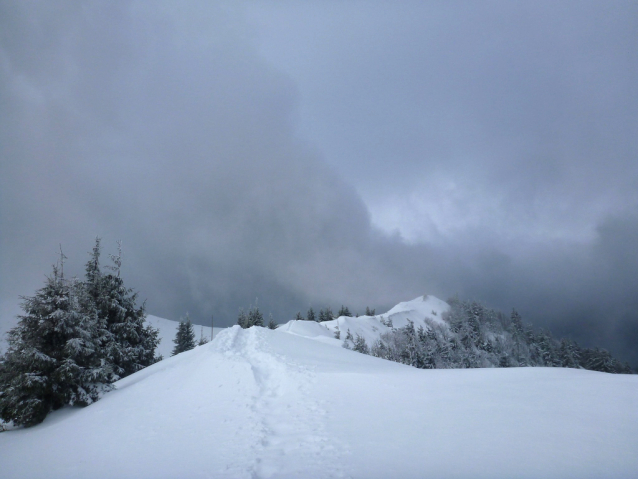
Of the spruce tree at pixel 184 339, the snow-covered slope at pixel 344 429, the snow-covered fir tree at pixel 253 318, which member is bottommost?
the snow-covered slope at pixel 344 429

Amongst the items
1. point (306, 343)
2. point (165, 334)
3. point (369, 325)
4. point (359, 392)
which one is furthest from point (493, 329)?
point (165, 334)

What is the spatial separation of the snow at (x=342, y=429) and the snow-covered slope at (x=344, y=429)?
0.05m

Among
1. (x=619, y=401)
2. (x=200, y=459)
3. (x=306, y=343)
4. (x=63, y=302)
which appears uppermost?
(x=63, y=302)

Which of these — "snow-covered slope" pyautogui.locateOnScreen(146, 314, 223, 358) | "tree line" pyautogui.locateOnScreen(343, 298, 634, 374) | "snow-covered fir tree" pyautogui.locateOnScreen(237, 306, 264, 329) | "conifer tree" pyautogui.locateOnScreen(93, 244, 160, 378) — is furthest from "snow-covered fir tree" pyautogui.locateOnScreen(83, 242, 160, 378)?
"snow-covered slope" pyautogui.locateOnScreen(146, 314, 223, 358)

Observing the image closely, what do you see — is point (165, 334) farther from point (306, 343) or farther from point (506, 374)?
point (506, 374)

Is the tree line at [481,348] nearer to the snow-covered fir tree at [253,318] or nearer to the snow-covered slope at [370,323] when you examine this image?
the snow-covered slope at [370,323]

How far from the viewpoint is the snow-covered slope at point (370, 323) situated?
242 ft

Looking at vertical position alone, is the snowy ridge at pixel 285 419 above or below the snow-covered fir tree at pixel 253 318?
below

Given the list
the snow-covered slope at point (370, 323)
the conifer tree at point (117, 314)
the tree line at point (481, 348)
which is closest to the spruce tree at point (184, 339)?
the snow-covered slope at point (370, 323)

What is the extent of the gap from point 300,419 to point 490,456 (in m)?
5.53

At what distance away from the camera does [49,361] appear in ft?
44.1

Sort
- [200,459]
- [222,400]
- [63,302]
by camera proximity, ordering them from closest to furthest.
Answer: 1. [200,459]
2. [222,400]
3. [63,302]

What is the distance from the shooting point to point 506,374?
542 inches

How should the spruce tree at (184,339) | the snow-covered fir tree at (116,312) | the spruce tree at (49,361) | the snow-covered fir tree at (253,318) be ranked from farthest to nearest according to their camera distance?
the snow-covered fir tree at (253,318) → the spruce tree at (184,339) → the snow-covered fir tree at (116,312) → the spruce tree at (49,361)
